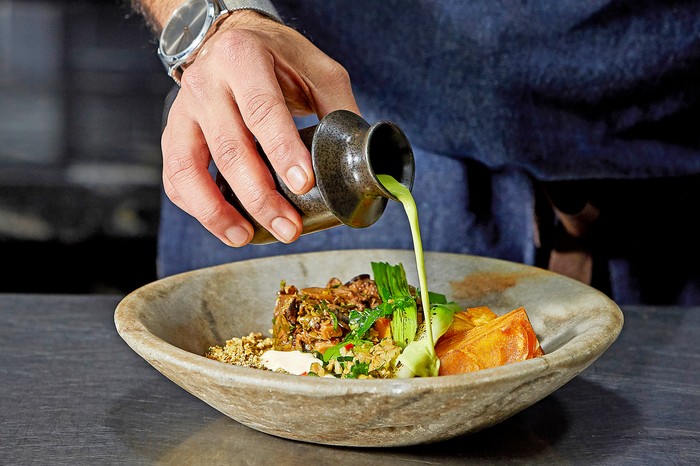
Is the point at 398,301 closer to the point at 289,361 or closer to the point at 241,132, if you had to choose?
the point at 289,361

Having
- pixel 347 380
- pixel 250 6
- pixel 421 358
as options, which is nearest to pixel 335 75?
pixel 250 6

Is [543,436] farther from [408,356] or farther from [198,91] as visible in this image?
[198,91]

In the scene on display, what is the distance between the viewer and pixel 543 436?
1.17 meters

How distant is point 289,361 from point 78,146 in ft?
→ 8.63

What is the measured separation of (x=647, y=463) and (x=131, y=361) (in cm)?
88

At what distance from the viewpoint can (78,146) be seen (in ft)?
11.8

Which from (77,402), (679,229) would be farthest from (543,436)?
(679,229)

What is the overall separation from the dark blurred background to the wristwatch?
6.85ft

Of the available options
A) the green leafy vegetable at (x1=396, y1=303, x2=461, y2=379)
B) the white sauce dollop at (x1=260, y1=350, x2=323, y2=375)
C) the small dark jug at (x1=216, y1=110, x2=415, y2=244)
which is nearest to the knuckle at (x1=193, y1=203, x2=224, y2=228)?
the small dark jug at (x1=216, y1=110, x2=415, y2=244)

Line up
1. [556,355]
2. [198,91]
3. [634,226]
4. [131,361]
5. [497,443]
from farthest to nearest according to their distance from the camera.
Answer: [634,226], [131,361], [198,91], [497,443], [556,355]

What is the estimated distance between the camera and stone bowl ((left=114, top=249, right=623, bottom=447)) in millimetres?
951

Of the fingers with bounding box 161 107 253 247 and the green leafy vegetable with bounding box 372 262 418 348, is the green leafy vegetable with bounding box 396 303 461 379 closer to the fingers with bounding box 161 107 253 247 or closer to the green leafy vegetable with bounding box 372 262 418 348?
the green leafy vegetable with bounding box 372 262 418 348


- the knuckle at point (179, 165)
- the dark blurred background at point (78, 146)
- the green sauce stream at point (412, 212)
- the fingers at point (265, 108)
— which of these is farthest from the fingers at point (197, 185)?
the dark blurred background at point (78, 146)

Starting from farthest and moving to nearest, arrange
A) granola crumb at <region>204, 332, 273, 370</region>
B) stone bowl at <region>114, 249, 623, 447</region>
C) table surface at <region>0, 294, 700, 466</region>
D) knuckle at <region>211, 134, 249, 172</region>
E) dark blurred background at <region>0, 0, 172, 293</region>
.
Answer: dark blurred background at <region>0, 0, 172, 293</region> → granola crumb at <region>204, 332, 273, 370</region> → knuckle at <region>211, 134, 249, 172</region> → table surface at <region>0, 294, 700, 466</region> → stone bowl at <region>114, 249, 623, 447</region>
